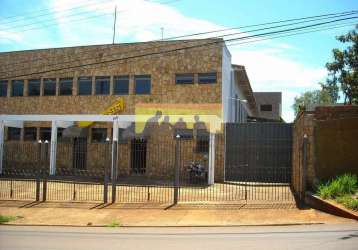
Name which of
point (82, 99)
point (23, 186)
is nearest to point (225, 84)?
point (82, 99)

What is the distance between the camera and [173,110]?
88.3 feet

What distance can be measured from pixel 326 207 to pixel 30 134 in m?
21.7

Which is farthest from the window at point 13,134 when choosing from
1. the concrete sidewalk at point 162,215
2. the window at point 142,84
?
the concrete sidewalk at point 162,215

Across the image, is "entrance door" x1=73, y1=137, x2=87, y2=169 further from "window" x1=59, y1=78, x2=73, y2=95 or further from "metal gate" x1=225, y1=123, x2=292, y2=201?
"metal gate" x1=225, y1=123, x2=292, y2=201

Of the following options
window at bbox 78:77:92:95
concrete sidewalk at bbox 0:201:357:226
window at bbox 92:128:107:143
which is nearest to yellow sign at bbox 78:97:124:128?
window at bbox 92:128:107:143

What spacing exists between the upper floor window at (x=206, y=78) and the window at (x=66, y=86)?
8501mm

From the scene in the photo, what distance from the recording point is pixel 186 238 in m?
10.7

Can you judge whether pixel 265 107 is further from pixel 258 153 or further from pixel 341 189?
pixel 341 189

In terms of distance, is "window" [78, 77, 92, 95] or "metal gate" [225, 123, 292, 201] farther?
"window" [78, 77, 92, 95]

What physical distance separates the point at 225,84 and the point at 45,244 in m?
18.8

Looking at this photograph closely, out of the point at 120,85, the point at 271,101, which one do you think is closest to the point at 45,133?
the point at 120,85

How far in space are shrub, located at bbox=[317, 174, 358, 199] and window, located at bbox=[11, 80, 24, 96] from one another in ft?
73.7

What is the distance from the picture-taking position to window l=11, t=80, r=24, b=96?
3162 centimetres

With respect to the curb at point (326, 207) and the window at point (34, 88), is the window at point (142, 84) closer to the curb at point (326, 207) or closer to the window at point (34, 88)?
the window at point (34, 88)
